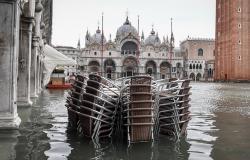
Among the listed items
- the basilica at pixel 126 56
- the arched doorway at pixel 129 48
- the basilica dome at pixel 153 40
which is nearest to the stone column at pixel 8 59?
the basilica at pixel 126 56

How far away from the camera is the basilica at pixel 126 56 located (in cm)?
9444

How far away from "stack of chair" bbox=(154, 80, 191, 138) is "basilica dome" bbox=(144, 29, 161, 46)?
307ft

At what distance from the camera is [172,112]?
283 inches

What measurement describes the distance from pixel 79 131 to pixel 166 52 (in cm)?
9231

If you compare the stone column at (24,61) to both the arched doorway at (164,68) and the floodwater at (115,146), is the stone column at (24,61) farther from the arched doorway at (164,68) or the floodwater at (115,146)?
the arched doorway at (164,68)

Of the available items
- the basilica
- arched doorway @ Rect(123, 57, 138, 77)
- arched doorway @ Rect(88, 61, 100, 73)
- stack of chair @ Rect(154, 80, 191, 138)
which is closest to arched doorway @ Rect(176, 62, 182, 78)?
the basilica

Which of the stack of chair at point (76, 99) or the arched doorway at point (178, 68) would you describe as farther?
the arched doorway at point (178, 68)

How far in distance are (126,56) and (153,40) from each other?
11.8m

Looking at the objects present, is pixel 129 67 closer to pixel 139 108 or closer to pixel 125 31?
pixel 125 31

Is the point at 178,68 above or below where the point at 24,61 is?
above

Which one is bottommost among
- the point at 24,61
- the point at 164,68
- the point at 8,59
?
the point at 8,59

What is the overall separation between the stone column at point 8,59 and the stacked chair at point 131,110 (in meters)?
1.22

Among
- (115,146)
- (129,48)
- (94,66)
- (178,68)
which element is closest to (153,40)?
(178,68)

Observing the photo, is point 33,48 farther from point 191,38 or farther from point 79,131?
point 191,38
